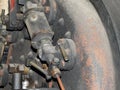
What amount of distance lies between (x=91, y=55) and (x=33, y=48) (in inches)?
9.5

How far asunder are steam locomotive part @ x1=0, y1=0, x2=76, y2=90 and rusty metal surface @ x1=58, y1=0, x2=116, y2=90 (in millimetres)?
30

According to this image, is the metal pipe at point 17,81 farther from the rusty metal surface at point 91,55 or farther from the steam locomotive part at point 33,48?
the rusty metal surface at point 91,55

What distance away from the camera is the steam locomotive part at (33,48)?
2.81 ft

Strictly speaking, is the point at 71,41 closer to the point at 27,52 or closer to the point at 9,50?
the point at 27,52

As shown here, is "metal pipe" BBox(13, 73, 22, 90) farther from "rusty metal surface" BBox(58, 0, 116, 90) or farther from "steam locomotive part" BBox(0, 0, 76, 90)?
"rusty metal surface" BBox(58, 0, 116, 90)

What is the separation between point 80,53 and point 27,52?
0.37m

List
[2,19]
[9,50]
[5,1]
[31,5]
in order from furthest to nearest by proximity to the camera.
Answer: [5,1] < [9,50] < [2,19] < [31,5]

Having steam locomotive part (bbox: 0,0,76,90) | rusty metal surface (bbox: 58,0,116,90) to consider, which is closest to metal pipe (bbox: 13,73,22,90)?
steam locomotive part (bbox: 0,0,76,90)

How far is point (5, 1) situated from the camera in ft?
6.97

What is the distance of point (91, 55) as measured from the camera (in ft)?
2.83

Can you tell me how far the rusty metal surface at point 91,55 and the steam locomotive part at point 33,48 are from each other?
0.03m

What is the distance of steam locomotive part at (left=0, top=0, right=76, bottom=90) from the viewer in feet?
2.81

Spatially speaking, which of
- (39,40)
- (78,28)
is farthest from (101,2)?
(39,40)

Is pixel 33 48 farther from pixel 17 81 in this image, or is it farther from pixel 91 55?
pixel 91 55
